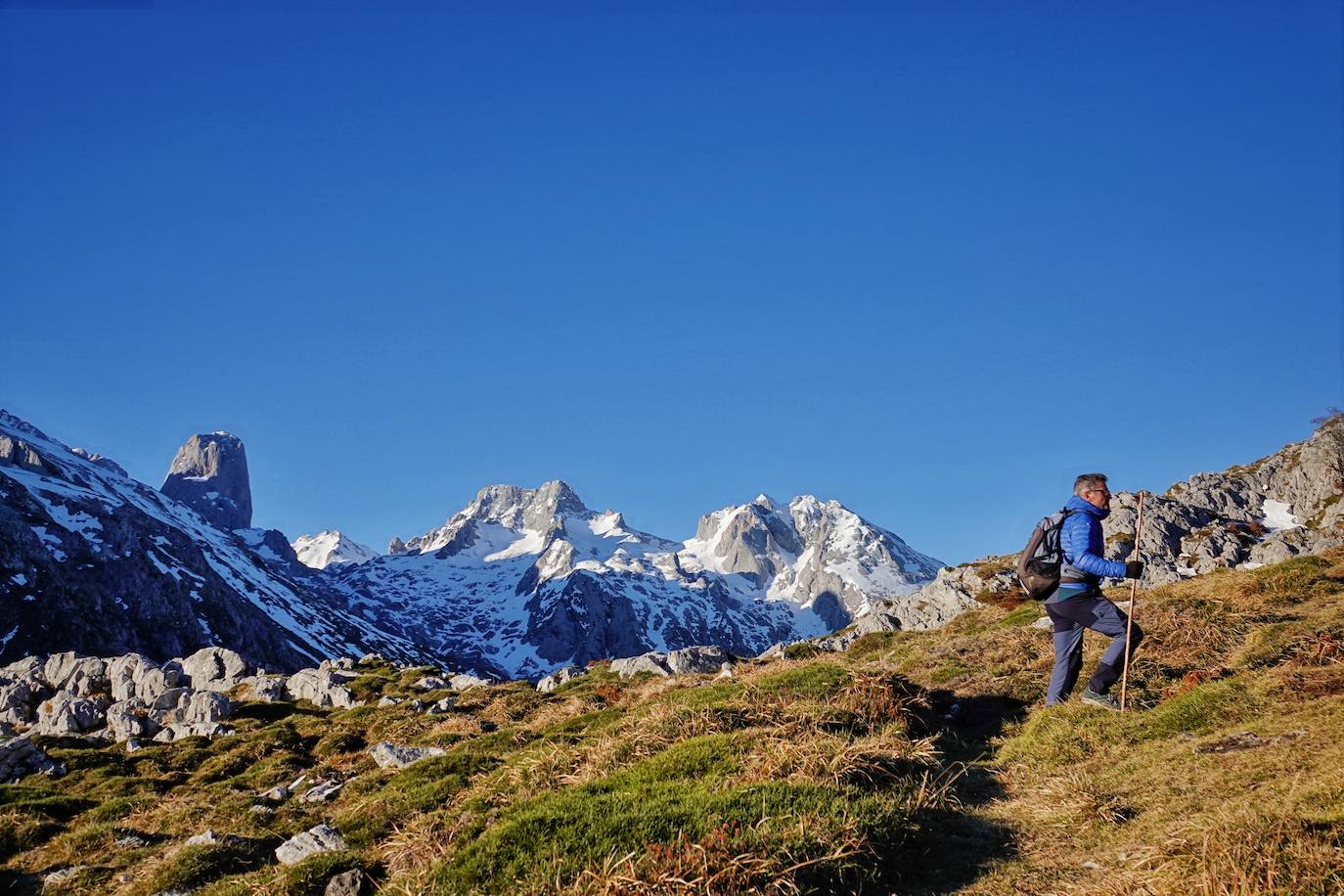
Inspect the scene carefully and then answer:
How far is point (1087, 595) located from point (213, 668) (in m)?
56.8

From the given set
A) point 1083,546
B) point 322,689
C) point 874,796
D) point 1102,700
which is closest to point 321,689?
point 322,689

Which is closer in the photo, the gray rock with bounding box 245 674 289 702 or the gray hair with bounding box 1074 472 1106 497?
the gray hair with bounding box 1074 472 1106 497

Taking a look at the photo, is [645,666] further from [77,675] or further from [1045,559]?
[77,675]


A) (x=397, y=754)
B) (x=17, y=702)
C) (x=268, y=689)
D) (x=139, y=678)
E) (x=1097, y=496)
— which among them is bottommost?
(x=397, y=754)

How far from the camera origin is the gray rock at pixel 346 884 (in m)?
10.5

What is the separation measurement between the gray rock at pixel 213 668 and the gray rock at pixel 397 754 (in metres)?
34.3

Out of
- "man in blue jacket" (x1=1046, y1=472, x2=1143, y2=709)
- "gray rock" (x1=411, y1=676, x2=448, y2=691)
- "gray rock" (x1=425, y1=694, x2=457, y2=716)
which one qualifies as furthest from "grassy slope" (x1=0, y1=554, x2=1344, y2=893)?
"gray rock" (x1=411, y1=676, x2=448, y2=691)

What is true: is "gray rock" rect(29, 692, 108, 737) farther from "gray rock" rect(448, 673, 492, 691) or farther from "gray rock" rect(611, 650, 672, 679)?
"gray rock" rect(611, 650, 672, 679)

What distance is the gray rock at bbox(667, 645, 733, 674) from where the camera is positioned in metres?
34.9

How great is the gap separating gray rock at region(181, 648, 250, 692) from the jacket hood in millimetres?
50888

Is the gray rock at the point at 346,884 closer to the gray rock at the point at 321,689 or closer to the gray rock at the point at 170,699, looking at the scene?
the gray rock at the point at 321,689

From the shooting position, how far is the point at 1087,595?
14.0 meters

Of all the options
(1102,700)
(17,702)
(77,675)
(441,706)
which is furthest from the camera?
(77,675)

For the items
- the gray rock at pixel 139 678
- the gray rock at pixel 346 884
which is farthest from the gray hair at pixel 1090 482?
the gray rock at pixel 139 678
